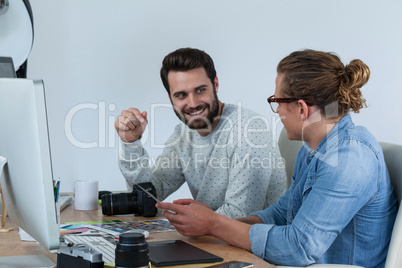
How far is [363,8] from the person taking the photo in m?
3.40

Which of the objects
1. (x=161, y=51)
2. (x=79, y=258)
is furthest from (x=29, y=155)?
(x=161, y=51)

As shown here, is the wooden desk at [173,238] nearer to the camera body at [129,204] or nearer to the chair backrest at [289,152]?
the camera body at [129,204]

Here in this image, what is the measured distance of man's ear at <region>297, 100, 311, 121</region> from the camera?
→ 140 cm

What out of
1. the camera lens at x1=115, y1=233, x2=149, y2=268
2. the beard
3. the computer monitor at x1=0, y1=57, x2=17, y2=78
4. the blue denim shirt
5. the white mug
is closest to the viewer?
the camera lens at x1=115, y1=233, x2=149, y2=268

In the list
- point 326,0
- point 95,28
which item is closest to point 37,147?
point 95,28

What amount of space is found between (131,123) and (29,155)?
111 cm

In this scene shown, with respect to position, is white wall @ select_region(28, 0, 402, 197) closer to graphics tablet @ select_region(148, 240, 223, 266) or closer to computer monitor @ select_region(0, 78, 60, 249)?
graphics tablet @ select_region(148, 240, 223, 266)

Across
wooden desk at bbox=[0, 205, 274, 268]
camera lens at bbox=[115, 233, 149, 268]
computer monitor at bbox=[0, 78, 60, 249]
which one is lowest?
wooden desk at bbox=[0, 205, 274, 268]

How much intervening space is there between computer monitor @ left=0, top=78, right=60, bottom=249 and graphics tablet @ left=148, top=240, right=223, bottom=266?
281 mm

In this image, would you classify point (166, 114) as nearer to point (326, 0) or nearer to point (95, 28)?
point (95, 28)

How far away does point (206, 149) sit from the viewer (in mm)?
2053

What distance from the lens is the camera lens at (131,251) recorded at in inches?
30.2

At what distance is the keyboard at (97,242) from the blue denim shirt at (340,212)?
0.36 m

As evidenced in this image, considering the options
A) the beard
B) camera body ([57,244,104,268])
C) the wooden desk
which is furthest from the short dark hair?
camera body ([57,244,104,268])
